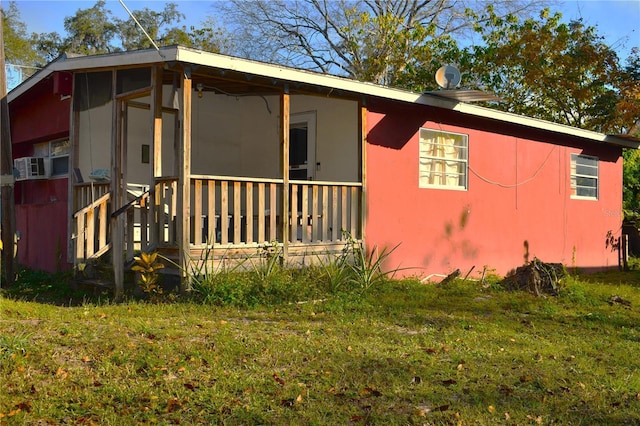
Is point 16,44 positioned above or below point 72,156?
above

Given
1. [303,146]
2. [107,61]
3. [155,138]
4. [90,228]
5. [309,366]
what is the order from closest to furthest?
1. [309,366]
2. [155,138]
3. [107,61]
4. [90,228]
5. [303,146]

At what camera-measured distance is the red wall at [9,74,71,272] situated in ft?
34.2

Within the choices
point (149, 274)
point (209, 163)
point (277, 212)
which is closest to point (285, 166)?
point (277, 212)

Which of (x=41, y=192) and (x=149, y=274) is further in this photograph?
(x=41, y=192)

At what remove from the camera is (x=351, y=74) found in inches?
1053

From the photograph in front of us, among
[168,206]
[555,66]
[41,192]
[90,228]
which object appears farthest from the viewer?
[555,66]

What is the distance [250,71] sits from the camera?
7984 millimetres

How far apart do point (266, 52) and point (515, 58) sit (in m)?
12.0

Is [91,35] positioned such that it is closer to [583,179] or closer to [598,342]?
[583,179]

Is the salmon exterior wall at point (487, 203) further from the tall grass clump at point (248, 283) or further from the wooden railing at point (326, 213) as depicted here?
the tall grass clump at point (248, 283)

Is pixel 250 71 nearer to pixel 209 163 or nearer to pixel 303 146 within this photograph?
pixel 303 146

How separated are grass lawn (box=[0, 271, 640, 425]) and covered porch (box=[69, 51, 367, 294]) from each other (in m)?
1.22

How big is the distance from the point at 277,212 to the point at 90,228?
2.60 meters

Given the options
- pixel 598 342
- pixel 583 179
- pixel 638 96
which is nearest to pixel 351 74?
pixel 638 96
